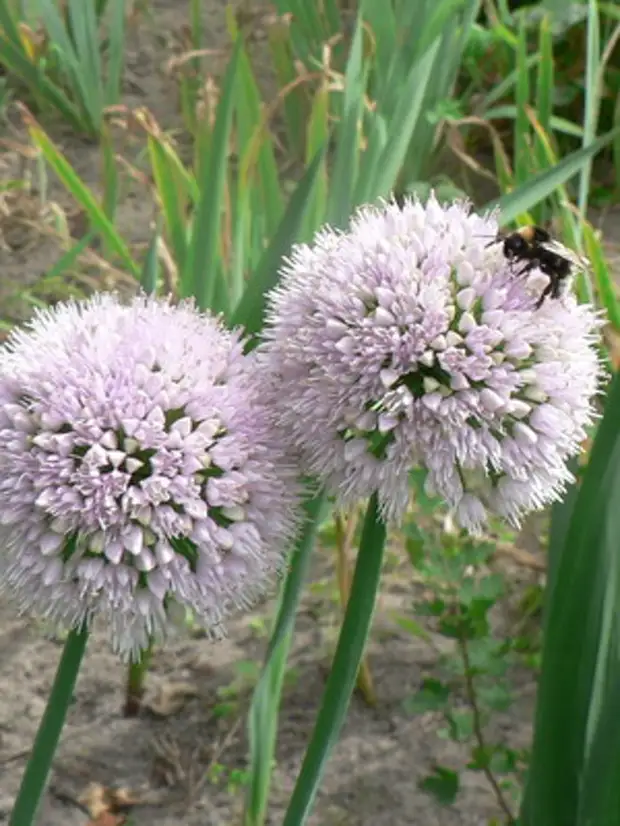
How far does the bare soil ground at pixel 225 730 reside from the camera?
125 cm

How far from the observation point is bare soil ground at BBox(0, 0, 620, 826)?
4.11ft

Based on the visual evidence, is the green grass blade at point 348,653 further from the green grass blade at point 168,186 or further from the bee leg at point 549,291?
the green grass blade at point 168,186

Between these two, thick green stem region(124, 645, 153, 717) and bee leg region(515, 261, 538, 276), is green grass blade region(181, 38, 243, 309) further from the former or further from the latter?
bee leg region(515, 261, 538, 276)

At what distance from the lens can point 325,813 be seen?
4.08 ft

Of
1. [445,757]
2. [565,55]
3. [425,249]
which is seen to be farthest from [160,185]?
[565,55]

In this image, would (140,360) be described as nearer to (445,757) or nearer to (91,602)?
(91,602)

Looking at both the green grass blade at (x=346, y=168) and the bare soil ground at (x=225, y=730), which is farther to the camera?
the bare soil ground at (x=225, y=730)

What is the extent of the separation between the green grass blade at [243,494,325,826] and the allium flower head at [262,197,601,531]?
184 millimetres

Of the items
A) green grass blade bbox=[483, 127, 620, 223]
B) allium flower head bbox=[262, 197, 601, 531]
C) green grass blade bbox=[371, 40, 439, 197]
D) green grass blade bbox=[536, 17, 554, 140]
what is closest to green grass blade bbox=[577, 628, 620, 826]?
allium flower head bbox=[262, 197, 601, 531]

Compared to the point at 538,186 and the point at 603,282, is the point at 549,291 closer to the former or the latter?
the point at 538,186

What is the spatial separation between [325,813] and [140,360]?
737 mm

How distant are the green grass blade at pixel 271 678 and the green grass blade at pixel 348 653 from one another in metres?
0.17

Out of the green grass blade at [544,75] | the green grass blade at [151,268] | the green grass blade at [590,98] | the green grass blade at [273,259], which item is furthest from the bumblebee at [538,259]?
the green grass blade at [544,75]

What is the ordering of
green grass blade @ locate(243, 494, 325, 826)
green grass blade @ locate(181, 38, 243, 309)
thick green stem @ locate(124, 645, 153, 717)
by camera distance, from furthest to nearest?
thick green stem @ locate(124, 645, 153, 717)
green grass blade @ locate(181, 38, 243, 309)
green grass blade @ locate(243, 494, 325, 826)
